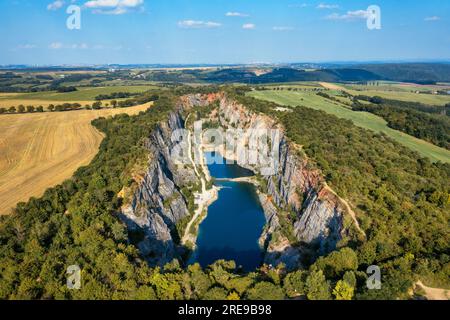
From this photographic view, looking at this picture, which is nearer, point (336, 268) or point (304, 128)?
point (336, 268)

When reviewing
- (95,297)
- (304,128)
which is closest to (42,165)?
(95,297)

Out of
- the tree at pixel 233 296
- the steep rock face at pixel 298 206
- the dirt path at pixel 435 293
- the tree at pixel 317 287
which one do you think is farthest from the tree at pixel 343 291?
the steep rock face at pixel 298 206

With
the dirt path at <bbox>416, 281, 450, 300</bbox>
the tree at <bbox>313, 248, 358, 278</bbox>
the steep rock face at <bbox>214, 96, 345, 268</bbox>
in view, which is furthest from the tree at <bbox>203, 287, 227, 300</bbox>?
the dirt path at <bbox>416, 281, 450, 300</bbox>

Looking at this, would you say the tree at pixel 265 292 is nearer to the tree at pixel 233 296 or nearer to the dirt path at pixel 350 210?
the tree at pixel 233 296

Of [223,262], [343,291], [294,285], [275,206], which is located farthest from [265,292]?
[275,206]

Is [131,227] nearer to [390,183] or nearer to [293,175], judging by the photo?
[293,175]

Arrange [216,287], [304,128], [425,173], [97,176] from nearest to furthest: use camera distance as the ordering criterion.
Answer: [216,287] < [97,176] < [425,173] < [304,128]
